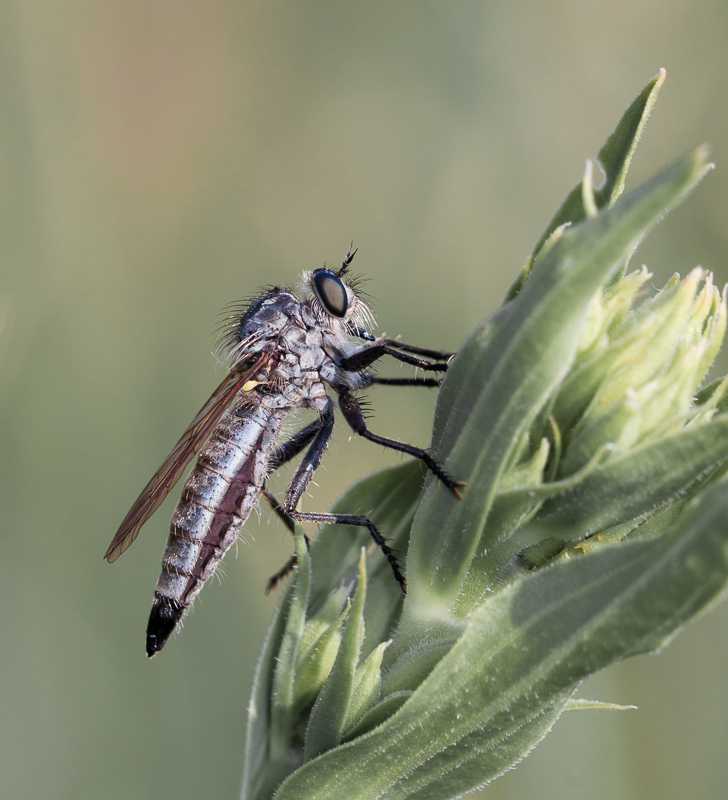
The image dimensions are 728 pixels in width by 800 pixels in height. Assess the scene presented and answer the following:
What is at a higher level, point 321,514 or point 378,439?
point 378,439

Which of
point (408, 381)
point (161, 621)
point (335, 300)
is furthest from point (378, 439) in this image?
point (161, 621)

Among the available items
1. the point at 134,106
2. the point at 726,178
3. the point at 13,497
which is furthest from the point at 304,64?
the point at 13,497

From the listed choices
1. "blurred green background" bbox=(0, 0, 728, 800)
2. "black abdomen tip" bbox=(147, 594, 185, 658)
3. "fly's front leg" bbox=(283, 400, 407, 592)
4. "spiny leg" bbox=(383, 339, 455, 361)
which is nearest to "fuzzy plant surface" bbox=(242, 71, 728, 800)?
"fly's front leg" bbox=(283, 400, 407, 592)

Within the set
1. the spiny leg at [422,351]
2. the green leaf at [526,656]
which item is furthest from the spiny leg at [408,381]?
the green leaf at [526,656]

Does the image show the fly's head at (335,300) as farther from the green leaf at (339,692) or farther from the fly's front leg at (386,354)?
the green leaf at (339,692)

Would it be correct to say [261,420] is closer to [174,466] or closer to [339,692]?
[174,466]

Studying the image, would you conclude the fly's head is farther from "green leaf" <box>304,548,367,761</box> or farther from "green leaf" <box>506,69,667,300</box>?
"green leaf" <box>304,548,367,761</box>

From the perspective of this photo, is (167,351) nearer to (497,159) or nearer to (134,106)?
(134,106)
